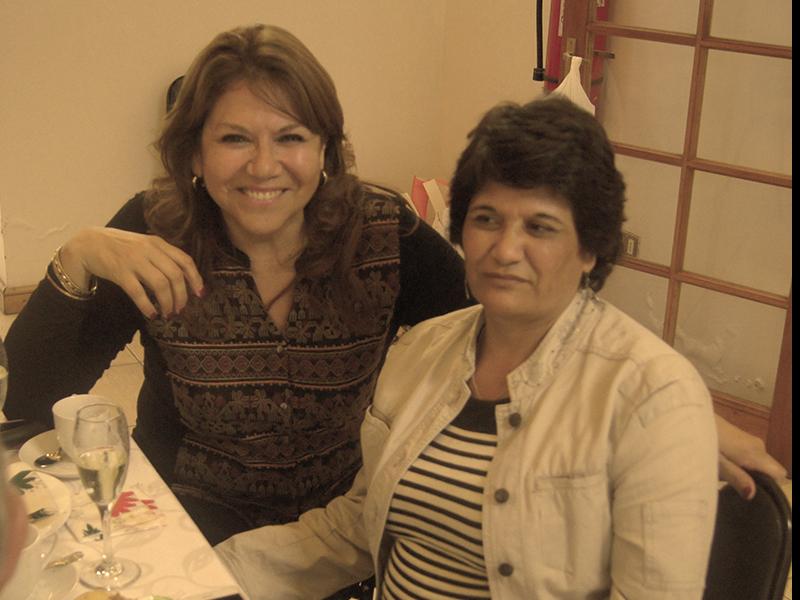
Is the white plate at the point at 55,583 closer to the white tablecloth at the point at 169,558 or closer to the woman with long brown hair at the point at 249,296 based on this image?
the white tablecloth at the point at 169,558

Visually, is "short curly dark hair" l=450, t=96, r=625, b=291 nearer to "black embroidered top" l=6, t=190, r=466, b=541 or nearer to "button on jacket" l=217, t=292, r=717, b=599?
"button on jacket" l=217, t=292, r=717, b=599

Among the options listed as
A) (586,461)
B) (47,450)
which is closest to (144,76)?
(47,450)

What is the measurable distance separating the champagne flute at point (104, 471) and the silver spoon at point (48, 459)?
247mm

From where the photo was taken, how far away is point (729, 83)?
3219 mm

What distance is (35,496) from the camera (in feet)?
4.13

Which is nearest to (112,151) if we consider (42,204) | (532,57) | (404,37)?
(42,204)

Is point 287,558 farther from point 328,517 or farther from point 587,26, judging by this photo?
point 587,26

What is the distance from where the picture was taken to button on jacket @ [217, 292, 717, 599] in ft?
3.82

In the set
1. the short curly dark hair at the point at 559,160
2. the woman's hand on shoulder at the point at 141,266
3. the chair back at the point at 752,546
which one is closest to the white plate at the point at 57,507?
the woman's hand on shoulder at the point at 141,266

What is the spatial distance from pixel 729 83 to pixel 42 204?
2.50m

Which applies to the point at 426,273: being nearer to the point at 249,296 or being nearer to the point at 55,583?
the point at 249,296

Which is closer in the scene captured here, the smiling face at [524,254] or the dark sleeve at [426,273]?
the smiling face at [524,254]

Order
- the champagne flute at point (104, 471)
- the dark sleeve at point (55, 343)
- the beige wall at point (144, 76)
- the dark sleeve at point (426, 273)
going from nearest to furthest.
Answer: the champagne flute at point (104, 471) < the dark sleeve at point (55, 343) < the dark sleeve at point (426, 273) < the beige wall at point (144, 76)

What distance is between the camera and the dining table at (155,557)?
1196 millimetres
